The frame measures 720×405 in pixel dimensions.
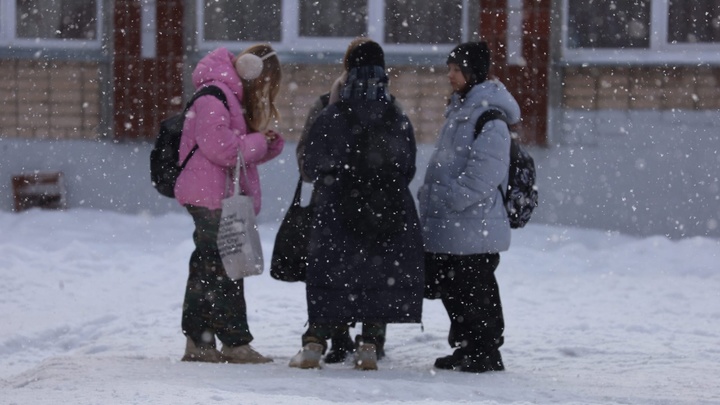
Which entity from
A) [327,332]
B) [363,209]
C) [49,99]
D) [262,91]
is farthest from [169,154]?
[49,99]

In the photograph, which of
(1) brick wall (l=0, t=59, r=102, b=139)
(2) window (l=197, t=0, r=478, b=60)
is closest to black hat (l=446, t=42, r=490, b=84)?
(2) window (l=197, t=0, r=478, b=60)

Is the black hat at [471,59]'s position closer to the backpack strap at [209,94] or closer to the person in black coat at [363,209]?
the person in black coat at [363,209]

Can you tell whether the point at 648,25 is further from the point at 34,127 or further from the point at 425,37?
the point at 34,127

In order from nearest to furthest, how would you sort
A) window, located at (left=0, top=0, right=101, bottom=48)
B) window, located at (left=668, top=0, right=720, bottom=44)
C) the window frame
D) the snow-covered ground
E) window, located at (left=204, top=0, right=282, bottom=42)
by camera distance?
1. the snow-covered ground
2. the window frame
3. window, located at (left=668, top=0, right=720, bottom=44)
4. window, located at (left=204, top=0, right=282, bottom=42)
5. window, located at (left=0, top=0, right=101, bottom=48)

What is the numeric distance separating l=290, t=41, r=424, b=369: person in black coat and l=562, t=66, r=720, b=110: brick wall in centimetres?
581

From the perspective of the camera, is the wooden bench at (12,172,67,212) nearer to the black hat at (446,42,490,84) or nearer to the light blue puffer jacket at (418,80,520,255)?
the light blue puffer jacket at (418,80,520,255)

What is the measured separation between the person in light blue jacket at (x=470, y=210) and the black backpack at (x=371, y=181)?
13.0 inches

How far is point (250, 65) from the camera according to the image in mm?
6211

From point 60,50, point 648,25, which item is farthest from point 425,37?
point 60,50

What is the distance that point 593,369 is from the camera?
21.5 feet

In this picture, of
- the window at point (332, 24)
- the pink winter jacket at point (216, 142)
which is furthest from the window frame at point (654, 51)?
the pink winter jacket at point (216, 142)

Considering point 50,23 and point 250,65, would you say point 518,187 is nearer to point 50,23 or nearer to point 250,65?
point 250,65

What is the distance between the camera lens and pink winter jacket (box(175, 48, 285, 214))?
615 cm

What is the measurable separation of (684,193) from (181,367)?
21.8ft
